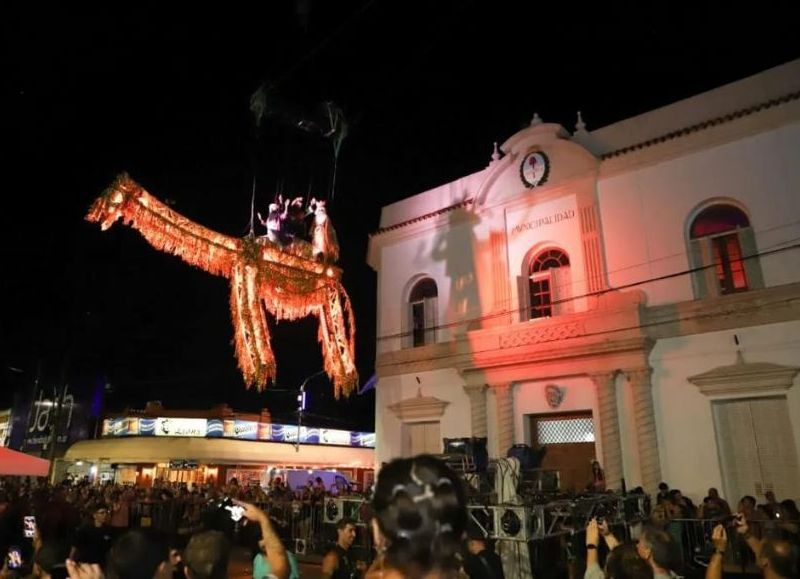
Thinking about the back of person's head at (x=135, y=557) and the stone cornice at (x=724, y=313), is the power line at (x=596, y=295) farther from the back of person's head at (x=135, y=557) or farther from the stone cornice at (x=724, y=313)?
the back of person's head at (x=135, y=557)

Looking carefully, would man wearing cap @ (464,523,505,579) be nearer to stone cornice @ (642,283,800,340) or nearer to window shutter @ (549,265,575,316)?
stone cornice @ (642,283,800,340)

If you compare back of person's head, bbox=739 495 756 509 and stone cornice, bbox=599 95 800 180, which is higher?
stone cornice, bbox=599 95 800 180

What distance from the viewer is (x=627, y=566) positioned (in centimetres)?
376

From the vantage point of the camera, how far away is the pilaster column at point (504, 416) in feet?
53.2

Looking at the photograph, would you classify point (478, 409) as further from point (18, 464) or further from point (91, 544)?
point (91, 544)

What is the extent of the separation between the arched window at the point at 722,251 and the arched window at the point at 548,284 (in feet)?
11.0

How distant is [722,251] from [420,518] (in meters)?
14.8

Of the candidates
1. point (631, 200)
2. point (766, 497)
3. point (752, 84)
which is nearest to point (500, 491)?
point (766, 497)

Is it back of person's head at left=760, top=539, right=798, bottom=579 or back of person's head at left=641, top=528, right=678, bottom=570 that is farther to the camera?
back of person's head at left=641, top=528, right=678, bottom=570

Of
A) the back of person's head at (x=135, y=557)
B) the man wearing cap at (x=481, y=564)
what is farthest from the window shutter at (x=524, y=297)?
the back of person's head at (x=135, y=557)

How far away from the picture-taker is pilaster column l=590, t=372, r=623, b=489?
46.7ft

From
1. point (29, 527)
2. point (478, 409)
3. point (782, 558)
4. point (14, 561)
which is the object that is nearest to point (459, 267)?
point (478, 409)

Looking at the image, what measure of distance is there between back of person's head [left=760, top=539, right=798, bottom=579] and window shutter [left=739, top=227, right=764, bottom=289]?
11.4 m

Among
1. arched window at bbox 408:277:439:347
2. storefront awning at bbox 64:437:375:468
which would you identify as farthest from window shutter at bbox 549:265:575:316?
storefront awning at bbox 64:437:375:468
